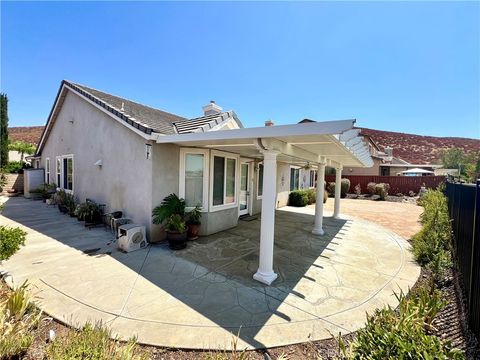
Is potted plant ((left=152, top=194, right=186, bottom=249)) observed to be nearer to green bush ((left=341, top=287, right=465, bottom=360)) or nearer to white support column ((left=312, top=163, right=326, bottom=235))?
green bush ((left=341, top=287, right=465, bottom=360))

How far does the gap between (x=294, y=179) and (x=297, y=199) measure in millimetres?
2036

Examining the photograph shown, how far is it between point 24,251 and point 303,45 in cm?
1158

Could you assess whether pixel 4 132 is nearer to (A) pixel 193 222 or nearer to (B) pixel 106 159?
(B) pixel 106 159

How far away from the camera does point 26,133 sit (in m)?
44.4

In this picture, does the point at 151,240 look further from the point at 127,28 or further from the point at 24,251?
the point at 127,28

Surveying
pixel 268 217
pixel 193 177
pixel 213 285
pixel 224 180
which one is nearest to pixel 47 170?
pixel 193 177

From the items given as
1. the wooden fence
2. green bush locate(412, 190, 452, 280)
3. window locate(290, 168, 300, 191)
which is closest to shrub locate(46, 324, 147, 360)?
green bush locate(412, 190, 452, 280)

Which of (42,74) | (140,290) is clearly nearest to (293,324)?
(140,290)

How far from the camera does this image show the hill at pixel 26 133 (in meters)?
39.8

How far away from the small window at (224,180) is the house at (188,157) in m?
0.04

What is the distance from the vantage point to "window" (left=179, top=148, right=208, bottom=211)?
7492 mm

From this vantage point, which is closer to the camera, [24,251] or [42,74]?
[24,251]

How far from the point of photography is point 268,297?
423 centimetres

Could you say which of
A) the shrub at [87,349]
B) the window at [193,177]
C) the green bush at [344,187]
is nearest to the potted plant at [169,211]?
the window at [193,177]
